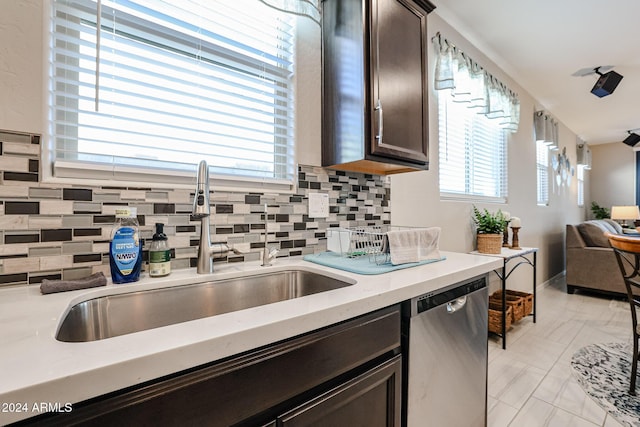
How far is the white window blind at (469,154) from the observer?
2.29m

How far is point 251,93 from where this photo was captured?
4.25 ft

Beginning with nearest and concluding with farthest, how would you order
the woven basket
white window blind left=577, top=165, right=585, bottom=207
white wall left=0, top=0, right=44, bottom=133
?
white wall left=0, top=0, right=44, bottom=133, the woven basket, white window blind left=577, top=165, right=585, bottom=207

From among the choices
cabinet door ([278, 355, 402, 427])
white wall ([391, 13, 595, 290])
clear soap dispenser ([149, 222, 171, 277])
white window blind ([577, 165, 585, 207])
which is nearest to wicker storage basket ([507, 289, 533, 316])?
white wall ([391, 13, 595, 290])

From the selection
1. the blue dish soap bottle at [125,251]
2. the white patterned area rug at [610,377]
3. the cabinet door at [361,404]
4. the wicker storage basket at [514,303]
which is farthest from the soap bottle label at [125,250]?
the wicker storage basket at [514,303]

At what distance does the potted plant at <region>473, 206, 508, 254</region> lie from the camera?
241 centimetres

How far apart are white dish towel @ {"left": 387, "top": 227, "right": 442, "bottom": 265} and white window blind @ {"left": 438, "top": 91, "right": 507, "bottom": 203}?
1166 mm

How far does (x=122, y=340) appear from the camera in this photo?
49 centimetres

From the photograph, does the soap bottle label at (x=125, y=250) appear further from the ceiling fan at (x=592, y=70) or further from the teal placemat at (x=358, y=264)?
the ceiling fan at (x=592, y=70)

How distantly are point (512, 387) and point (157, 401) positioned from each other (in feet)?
6.91

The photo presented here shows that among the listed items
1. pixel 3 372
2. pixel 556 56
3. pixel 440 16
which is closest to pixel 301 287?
pixel 3 372

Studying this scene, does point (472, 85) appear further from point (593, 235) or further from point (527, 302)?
point (593, 235)

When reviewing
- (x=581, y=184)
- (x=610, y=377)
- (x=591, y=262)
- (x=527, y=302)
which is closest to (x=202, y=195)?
(x=610, y=377)

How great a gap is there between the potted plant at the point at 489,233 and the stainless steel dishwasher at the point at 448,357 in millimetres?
1374

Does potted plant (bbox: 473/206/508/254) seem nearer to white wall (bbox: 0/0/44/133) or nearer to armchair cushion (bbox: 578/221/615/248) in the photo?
armchair cushion (bbox: 578/221/615/248)
